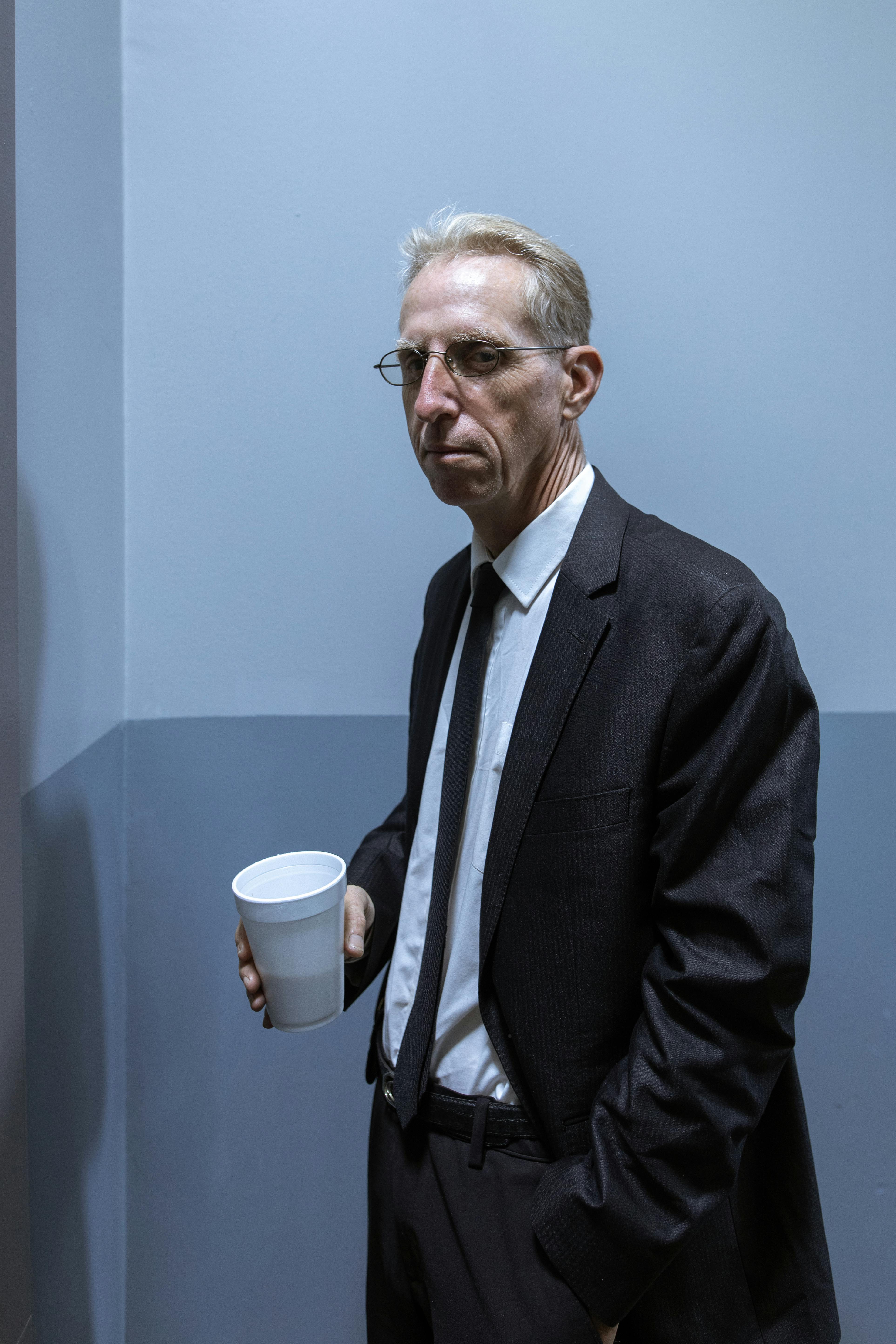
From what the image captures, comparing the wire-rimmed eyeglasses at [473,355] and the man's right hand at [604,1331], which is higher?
the wire-rimmed eyeglasses at [473,355]

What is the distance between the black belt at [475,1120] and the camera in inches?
37.4

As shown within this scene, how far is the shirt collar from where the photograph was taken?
1016mm

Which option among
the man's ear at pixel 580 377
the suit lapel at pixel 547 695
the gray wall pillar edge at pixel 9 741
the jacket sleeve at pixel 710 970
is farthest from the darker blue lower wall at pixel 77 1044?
the man's ear at pixel 580 377

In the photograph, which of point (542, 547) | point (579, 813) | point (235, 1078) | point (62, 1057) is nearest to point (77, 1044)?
point (62, 1057)

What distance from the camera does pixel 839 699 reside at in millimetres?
1488

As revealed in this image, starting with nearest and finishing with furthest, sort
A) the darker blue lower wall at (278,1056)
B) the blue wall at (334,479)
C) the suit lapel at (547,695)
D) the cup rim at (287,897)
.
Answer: the cup rim at (287,897) < the suit lapel at (547,695) < the blue wall at (334,479) < the darker blue lower wall at (278,1056)

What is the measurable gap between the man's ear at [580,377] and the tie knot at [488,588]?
0.63 ft

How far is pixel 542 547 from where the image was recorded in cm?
102

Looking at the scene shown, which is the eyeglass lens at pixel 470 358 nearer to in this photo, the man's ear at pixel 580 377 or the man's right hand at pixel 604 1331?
the man's ear at pixel 580 377

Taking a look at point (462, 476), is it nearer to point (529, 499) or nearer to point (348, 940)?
point (529, 499)

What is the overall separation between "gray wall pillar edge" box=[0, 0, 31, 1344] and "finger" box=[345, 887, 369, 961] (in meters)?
0.34

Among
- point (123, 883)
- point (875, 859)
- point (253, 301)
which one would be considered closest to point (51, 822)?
point (123, 883)

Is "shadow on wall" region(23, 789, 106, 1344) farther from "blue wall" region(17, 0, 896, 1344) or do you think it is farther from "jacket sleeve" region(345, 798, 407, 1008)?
"jacket sleeve" region(345, 798, 407, 1008)

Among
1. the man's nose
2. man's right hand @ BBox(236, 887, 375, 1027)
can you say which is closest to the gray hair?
the man's nose
